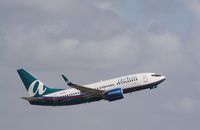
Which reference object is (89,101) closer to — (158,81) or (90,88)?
(90,88)

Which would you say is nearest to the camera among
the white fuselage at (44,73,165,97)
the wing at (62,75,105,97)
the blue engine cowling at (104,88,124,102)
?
the blue engine cowling at (104,88,124,102)

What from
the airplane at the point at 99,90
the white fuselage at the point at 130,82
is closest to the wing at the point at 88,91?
the airplane at the point at 99,90

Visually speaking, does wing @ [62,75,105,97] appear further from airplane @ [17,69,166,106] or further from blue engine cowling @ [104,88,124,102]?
blue engine cowling @ [104,88,124,102]

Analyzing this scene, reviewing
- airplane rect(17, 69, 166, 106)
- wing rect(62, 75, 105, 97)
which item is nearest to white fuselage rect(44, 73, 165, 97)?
airplane rect(17, 69, 166, 106)

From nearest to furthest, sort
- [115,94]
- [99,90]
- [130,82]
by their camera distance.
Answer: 1. [115,94]
2. [130,82]
3. [99,90]

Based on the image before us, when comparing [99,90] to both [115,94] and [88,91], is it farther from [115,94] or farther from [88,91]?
[115,94]

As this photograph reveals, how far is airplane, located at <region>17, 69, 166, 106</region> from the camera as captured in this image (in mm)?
188625

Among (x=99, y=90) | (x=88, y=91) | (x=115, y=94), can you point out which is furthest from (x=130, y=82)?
(x=88, y=91)

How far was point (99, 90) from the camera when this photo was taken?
624 feet

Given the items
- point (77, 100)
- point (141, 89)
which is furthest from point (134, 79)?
point (77, 100)

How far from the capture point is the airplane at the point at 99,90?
188625 mm

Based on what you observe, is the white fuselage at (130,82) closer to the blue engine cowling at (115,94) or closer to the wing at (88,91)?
the blue engine cowling at (115,94)

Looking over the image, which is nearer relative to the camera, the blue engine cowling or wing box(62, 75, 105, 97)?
the blue engine cowling

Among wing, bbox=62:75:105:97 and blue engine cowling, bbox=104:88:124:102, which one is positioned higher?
wing, bbox=62:75:105:97
